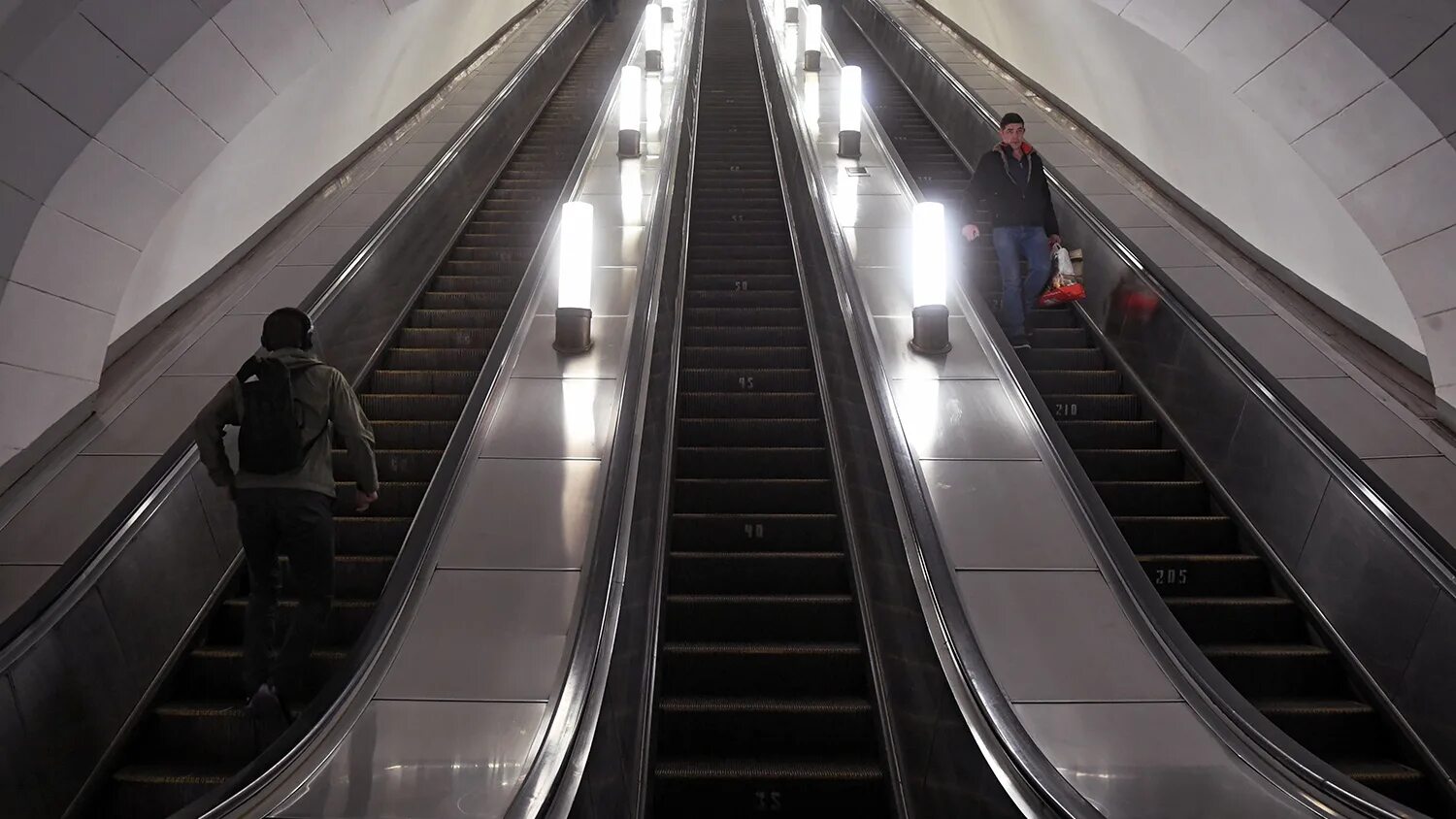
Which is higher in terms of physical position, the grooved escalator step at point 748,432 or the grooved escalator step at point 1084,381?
the grooved escalator step at point 1084,381

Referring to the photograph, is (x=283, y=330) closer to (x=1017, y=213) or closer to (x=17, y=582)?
(x=17, y=582)

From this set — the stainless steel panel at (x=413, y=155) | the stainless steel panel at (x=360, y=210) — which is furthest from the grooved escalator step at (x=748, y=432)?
the stainless steel panel at (x=413, y=155)

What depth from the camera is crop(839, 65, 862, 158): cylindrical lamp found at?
8.77 meters

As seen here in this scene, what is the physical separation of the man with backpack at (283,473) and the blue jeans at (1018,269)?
12.7 ft

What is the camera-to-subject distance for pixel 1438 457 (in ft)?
15.5

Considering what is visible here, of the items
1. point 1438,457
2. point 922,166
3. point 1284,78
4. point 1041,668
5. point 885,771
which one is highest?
point 1284,78

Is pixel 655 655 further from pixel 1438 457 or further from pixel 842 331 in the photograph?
pixel 1438 457

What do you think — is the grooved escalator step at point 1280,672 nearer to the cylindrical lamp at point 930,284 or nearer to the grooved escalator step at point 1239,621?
the grooved escalator step at point 1239,621

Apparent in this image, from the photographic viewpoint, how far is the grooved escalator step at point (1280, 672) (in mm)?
3617

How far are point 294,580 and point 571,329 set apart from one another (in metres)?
2.29

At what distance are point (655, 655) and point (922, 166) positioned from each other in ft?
22.7

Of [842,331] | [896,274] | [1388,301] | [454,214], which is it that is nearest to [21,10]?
[454,214]

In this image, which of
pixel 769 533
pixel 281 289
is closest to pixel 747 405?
pixel 769 533

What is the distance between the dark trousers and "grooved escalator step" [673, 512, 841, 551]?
1695 millimetres
